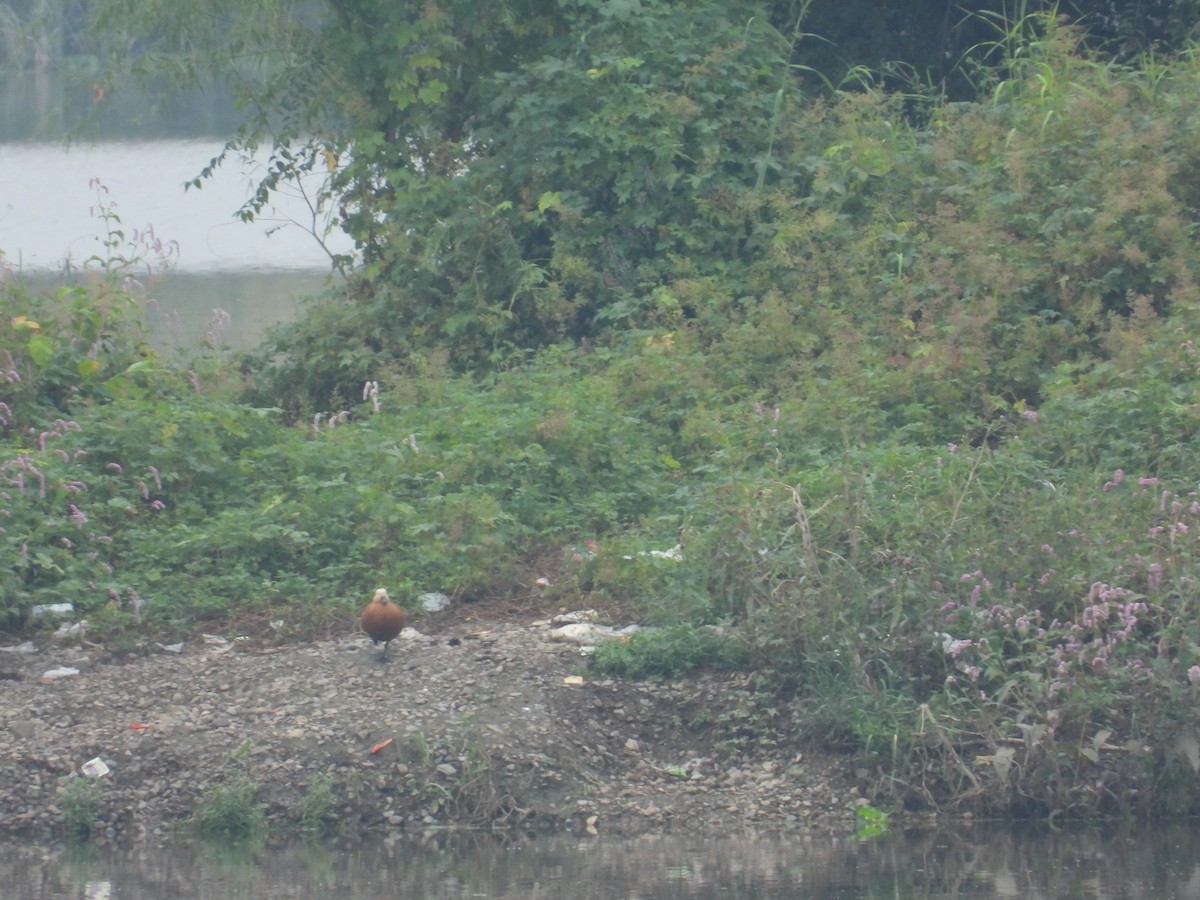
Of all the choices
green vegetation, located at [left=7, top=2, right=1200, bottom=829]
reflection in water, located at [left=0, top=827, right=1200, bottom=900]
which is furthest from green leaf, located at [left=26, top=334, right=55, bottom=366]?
reflection in water, located at [left=0, top=827, right=1200, bottom=900]

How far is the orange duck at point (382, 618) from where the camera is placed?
18.9ft

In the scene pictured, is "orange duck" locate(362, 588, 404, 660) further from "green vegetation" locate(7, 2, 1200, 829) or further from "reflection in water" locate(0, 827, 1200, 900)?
"reflection in water" locate(0, 827, 1200, 900)

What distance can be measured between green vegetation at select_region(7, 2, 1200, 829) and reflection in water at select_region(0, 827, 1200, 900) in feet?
Answer: 0.82

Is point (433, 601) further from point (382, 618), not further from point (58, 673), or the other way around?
point (58, 673)

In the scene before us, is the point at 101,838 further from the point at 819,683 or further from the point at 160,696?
the point at 819,683

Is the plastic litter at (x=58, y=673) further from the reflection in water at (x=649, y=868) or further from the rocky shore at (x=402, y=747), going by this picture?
the reflection in water at (x=649, y=868)

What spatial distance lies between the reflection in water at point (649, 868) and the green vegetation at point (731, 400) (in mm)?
249

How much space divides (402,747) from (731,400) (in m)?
3.28

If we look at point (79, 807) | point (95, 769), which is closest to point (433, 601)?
point (95, 769)

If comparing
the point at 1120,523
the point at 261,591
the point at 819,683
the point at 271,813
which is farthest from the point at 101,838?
the point at 1120,523

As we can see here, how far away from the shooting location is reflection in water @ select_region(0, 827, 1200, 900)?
463 cm

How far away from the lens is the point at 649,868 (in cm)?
485

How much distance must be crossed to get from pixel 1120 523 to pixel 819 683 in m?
1.35

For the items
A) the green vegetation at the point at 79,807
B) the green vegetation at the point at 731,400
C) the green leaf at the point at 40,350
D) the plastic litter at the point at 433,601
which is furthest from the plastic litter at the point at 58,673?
the green leaf at the point at 40,350
